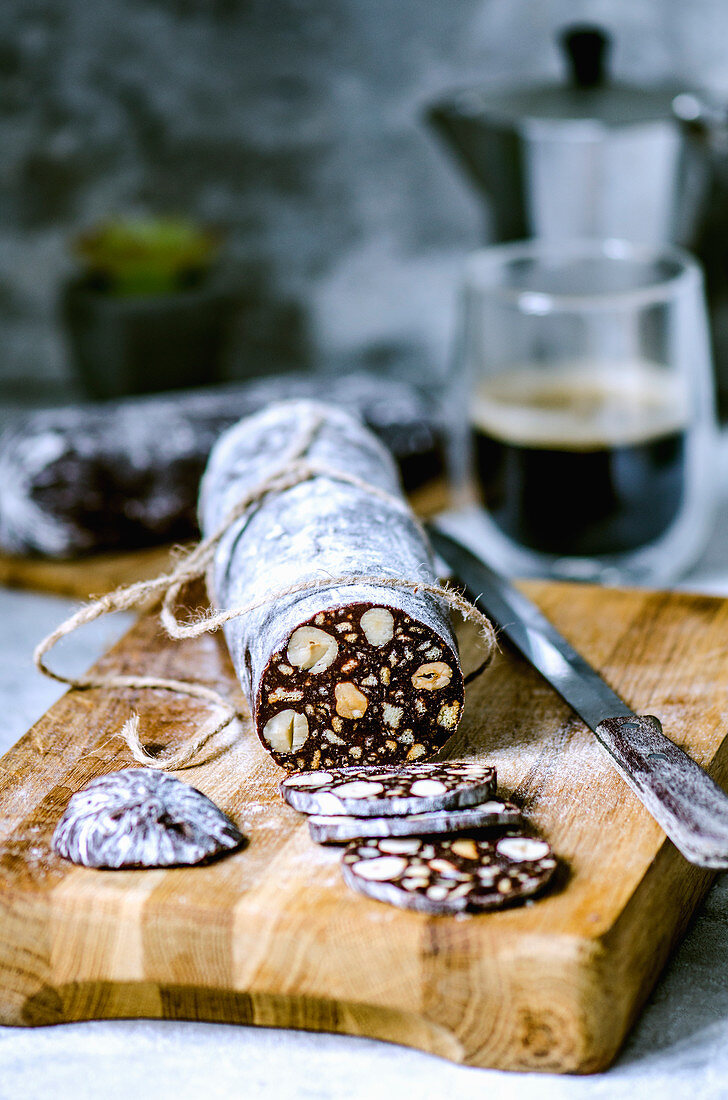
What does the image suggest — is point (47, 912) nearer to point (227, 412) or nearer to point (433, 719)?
point (433, 719)

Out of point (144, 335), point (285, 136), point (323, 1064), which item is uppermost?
point (285, 136)

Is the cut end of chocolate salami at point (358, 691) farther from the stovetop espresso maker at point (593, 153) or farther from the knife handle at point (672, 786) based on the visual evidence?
the stovetop espresso maker at point (593, 153)

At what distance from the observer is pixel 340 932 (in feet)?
2.44

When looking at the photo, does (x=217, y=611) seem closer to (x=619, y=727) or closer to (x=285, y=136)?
(x=619, y=727)

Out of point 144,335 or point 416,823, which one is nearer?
point 416,823

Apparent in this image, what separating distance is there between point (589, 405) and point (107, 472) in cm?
→ 61

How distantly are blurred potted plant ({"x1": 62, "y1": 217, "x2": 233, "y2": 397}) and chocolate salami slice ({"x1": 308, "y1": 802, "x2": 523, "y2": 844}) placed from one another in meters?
1.22

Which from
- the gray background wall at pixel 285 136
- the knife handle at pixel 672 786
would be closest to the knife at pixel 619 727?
the knife handle at pixel 672 786

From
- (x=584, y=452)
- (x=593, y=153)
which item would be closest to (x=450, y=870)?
(x=584, y=452)

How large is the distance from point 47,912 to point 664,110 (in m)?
1.32

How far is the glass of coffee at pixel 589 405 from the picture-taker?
4.57 ft

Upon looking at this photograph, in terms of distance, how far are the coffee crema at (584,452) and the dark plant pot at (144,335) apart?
2.06 feet

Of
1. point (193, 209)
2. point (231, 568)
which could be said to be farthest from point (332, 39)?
point (231, 568)

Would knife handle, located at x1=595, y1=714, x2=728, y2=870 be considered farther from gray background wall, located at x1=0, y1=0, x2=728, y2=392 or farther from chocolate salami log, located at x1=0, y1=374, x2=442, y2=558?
gray background wall, located at x1=0, y1=0, x2=728, y2=392
